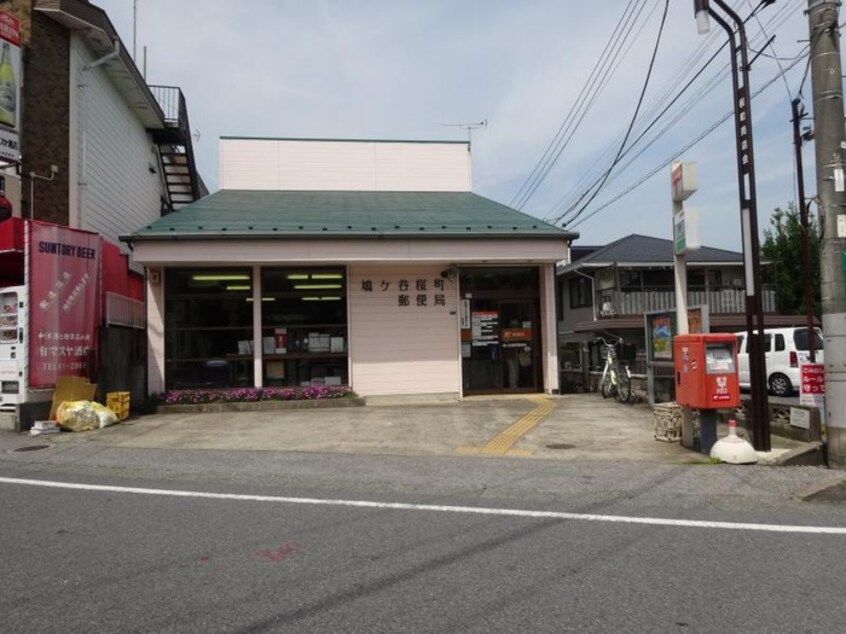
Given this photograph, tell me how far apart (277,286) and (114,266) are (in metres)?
3.37

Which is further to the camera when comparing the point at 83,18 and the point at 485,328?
the point at 485,328

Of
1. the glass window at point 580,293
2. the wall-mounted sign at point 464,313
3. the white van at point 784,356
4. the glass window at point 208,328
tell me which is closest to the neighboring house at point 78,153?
the glass window at point 208,328

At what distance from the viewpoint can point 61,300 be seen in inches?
464

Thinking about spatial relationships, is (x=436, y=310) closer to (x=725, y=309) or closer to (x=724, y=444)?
(x=724, y=444)

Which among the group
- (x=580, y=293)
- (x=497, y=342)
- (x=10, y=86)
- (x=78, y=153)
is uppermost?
(x=10, y=86)

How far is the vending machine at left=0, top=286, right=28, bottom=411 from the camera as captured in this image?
11258mm

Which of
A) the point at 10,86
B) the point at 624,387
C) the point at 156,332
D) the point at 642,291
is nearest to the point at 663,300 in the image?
the point at 642,291

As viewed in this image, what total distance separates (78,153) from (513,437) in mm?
11391

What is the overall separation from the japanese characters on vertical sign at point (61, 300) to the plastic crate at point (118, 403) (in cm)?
68

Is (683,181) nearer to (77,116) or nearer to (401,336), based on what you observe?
(401,336)

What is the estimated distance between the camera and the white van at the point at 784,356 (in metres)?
18.0

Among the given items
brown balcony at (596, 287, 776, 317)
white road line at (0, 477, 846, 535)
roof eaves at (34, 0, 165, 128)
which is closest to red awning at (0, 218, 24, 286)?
roof eaves at (34, 0, 165, 128)

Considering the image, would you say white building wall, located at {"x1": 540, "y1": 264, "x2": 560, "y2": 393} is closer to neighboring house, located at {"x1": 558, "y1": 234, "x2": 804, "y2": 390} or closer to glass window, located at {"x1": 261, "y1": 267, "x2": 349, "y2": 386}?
glass window, located at {"x1": 261, "y1": 267, "x2": 349, "y2": 386}

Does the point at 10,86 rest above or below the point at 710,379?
above
